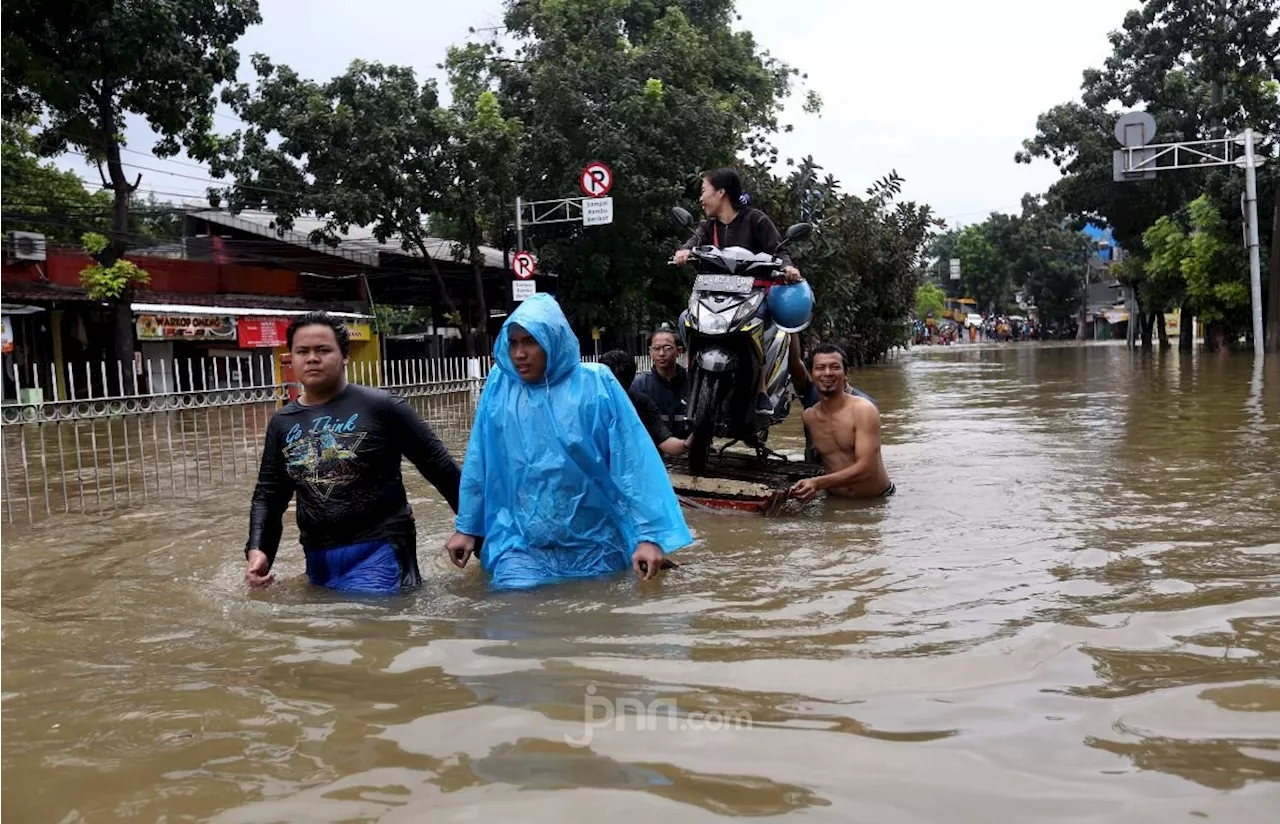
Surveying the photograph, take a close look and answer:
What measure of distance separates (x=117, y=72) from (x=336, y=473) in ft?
55.0

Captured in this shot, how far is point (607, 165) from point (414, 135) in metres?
4.05

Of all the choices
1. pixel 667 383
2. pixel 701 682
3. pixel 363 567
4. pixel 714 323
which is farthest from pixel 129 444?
pixel 701 682

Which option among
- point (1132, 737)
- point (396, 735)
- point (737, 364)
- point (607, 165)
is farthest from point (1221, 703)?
point (607, 165)

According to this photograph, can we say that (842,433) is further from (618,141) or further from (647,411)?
(618,141)

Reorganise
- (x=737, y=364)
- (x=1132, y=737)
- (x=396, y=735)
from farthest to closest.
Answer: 1. (x=737, y=364)
2. (x=396, y=735)
3. (x=1132, y=737)

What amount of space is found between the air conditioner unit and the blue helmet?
18462 mm

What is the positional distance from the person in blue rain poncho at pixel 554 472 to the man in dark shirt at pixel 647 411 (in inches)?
72.4

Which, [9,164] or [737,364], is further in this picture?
[9,164]

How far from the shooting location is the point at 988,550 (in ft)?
15.7

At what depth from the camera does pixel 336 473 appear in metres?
4.03

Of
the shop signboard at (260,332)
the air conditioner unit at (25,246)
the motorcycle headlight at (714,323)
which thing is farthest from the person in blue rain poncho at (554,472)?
the shop signboard at (260,332)

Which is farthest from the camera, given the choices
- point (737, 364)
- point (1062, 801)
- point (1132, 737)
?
point (737, 364)

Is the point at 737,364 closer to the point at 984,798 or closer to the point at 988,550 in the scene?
the point at 988,550

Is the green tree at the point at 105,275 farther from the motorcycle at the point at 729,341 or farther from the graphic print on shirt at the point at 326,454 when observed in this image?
the graphic print on shirt at the point at 326,454
